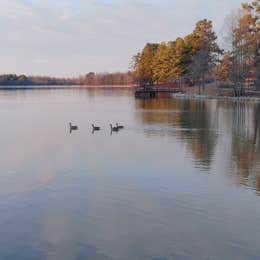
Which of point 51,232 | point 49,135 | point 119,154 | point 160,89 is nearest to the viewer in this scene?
point 51,232

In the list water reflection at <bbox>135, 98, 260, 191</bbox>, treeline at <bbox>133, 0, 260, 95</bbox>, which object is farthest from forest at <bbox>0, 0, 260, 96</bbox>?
water reflection at <bbox>135, 98, 260, 191</bbox>

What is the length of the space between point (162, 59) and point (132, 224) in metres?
61.9

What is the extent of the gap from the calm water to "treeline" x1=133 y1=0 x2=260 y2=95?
2980 centimetres

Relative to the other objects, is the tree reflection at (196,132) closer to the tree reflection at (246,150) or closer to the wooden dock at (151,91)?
the tree reflection at (246,150)

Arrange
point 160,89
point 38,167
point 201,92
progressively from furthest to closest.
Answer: point 160,89, point 201,92, point 38,167

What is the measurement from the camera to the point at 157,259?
6.40 metres

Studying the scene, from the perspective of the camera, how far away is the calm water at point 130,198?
22.7 ft

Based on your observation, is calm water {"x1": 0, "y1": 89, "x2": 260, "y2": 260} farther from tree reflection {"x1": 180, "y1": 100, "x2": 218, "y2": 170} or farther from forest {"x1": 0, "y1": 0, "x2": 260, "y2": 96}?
forest {"x1": 0, "y1": 0, "x2": 260, "y2": 96}

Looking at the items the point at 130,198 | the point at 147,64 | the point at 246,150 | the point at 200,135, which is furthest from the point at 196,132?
the point at 147,64

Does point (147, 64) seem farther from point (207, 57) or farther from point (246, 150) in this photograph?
point (246, 150)

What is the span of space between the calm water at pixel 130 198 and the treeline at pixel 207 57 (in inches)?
1173

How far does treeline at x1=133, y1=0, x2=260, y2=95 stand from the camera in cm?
4600

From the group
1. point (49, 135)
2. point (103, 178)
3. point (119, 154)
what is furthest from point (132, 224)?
point (49, 135)

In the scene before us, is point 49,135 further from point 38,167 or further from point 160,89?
point 160,89
